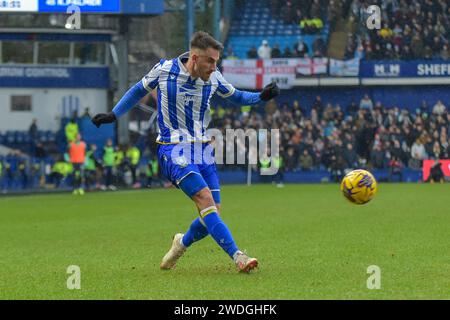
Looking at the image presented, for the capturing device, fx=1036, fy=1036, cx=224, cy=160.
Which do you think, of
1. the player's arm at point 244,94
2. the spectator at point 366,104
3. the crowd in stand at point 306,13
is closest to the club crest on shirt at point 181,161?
the player's arm at point 244,94

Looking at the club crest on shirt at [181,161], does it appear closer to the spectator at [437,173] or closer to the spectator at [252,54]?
the spectator at [437,173]

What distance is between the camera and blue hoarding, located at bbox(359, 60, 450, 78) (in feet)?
126

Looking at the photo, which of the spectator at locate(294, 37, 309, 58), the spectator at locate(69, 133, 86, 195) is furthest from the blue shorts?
the spectator at locate(294, 37, 309, 58)

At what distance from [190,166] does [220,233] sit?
69cm

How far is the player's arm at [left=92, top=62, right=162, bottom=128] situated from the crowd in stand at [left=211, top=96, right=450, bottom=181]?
997 inches

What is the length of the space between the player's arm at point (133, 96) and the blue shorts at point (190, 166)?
19.8 inches

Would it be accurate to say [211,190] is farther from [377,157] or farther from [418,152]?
[377,157]

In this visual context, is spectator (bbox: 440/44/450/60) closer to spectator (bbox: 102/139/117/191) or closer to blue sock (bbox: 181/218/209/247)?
spectator (bbox: 102/139/117/191)

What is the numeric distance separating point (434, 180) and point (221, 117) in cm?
806

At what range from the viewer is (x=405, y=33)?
127ft

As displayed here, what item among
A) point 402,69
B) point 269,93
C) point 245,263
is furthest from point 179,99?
point 402,69
